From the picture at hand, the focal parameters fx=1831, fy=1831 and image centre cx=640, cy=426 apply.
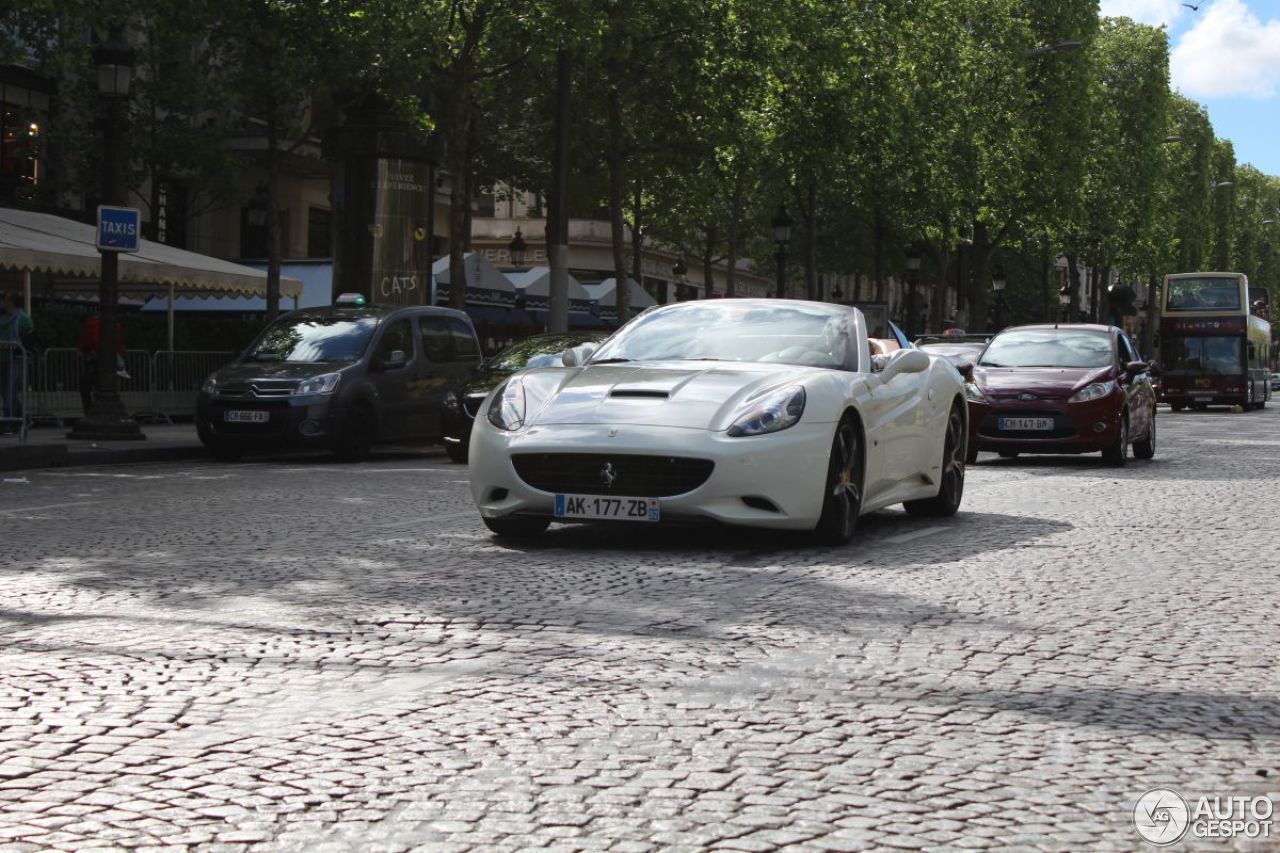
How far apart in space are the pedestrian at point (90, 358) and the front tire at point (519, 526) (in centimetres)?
1600

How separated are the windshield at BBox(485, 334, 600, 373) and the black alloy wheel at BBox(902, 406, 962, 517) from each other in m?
7.37

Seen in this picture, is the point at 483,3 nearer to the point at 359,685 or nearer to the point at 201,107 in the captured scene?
the point at 201,107

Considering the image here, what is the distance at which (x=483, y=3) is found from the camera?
1182 inches

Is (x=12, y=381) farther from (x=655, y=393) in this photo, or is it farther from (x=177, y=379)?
(x=655, y=393)

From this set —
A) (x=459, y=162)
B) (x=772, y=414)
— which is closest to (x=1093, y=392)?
(x=772, y=414)

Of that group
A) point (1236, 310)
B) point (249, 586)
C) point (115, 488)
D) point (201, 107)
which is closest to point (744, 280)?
point (1236, 310)

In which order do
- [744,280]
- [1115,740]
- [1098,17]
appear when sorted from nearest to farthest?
[1115,740] → [1098,17] → [744,280]

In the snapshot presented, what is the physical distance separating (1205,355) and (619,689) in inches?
2061

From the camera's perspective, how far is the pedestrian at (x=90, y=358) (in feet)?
81.5

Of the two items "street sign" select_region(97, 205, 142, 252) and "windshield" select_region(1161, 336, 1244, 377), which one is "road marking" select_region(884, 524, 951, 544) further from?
"windshield" select_region(1161, 336, 1244, 377)

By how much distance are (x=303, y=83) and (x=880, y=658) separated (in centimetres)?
2464

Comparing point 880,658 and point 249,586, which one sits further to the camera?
point 249,586

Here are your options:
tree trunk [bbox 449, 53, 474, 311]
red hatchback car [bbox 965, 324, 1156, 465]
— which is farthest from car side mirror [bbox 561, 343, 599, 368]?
tree trunk [bbox 449, 53, 474, 311]

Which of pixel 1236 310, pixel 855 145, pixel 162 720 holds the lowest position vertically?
pixel 162 720
